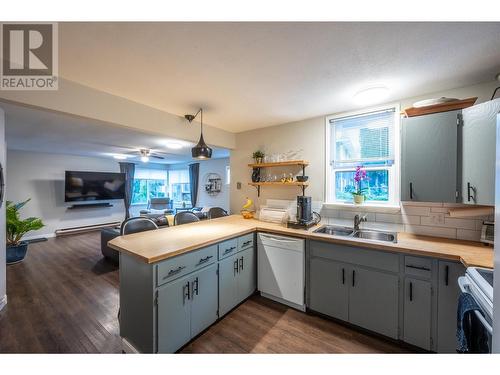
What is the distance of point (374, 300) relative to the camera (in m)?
1.78

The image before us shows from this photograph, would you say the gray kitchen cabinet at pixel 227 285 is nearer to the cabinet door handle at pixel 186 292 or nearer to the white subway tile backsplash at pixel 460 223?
the cabinet door handle at pixel 186 292

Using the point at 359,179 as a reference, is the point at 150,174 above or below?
above

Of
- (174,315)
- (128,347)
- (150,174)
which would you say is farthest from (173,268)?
(150,174)

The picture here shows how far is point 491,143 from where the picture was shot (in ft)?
4.75

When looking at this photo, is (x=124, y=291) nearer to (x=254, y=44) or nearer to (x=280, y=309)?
(x=280, y=309)

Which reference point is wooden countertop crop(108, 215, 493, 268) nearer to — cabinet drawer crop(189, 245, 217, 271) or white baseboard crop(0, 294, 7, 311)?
cabinet drawer crop(189, 245, 217, 271)

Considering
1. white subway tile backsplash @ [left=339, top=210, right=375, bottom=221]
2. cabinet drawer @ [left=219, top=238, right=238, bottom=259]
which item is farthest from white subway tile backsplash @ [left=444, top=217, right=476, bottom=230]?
cabinet drawer @ [left=219, top=238, right=238, bottom=259]

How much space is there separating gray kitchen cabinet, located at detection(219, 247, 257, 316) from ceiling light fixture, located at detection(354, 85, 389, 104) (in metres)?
1.99

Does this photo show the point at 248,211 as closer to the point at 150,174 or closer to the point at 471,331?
the point at 471,331

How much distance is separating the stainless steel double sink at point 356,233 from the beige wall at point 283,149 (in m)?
0.49

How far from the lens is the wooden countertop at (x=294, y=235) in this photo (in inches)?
57.3

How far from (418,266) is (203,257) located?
1766 mm

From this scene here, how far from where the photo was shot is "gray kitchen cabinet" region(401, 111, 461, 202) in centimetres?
169
